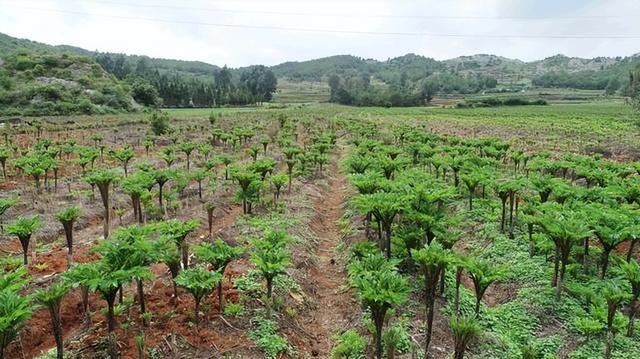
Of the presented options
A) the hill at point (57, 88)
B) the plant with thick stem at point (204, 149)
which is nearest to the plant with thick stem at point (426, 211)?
the plant with thick stem at point (204, 149)

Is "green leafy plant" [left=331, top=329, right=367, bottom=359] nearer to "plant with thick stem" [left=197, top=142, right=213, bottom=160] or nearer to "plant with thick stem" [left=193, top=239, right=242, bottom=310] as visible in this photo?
"plant with thick stem" [left=193, top=239, right=242, bottom=310]

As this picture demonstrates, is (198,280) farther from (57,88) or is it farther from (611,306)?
(57,88)

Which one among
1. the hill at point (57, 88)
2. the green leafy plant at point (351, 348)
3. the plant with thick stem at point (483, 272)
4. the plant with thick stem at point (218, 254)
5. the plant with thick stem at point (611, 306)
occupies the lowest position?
the green leafy plant at point (351, 348)

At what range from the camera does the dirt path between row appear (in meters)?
10.6

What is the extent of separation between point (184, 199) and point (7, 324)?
14.5 m

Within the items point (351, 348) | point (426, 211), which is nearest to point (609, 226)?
point (426, 211)

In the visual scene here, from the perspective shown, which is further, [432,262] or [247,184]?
[247,184]

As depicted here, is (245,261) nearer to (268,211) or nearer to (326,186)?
(268,211)

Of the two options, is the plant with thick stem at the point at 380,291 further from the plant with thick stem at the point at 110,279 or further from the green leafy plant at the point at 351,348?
the plant with thick stem at the point at 110,279

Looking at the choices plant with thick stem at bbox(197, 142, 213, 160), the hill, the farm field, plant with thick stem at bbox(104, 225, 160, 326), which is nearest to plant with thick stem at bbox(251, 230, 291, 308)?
the farm field

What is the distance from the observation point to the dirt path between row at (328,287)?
10.6 meters

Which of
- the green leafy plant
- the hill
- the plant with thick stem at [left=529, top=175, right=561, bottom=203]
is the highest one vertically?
the hill

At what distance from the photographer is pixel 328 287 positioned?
1294 centimetres

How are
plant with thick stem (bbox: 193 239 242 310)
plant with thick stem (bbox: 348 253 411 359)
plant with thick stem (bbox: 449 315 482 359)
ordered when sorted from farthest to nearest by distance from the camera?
plant with thick stem (bbox: 193 239 242 310) → plant with thick stem (bbox: 348 253 411 359) → plant with thick stem (bbox: 449 315 482 359)
